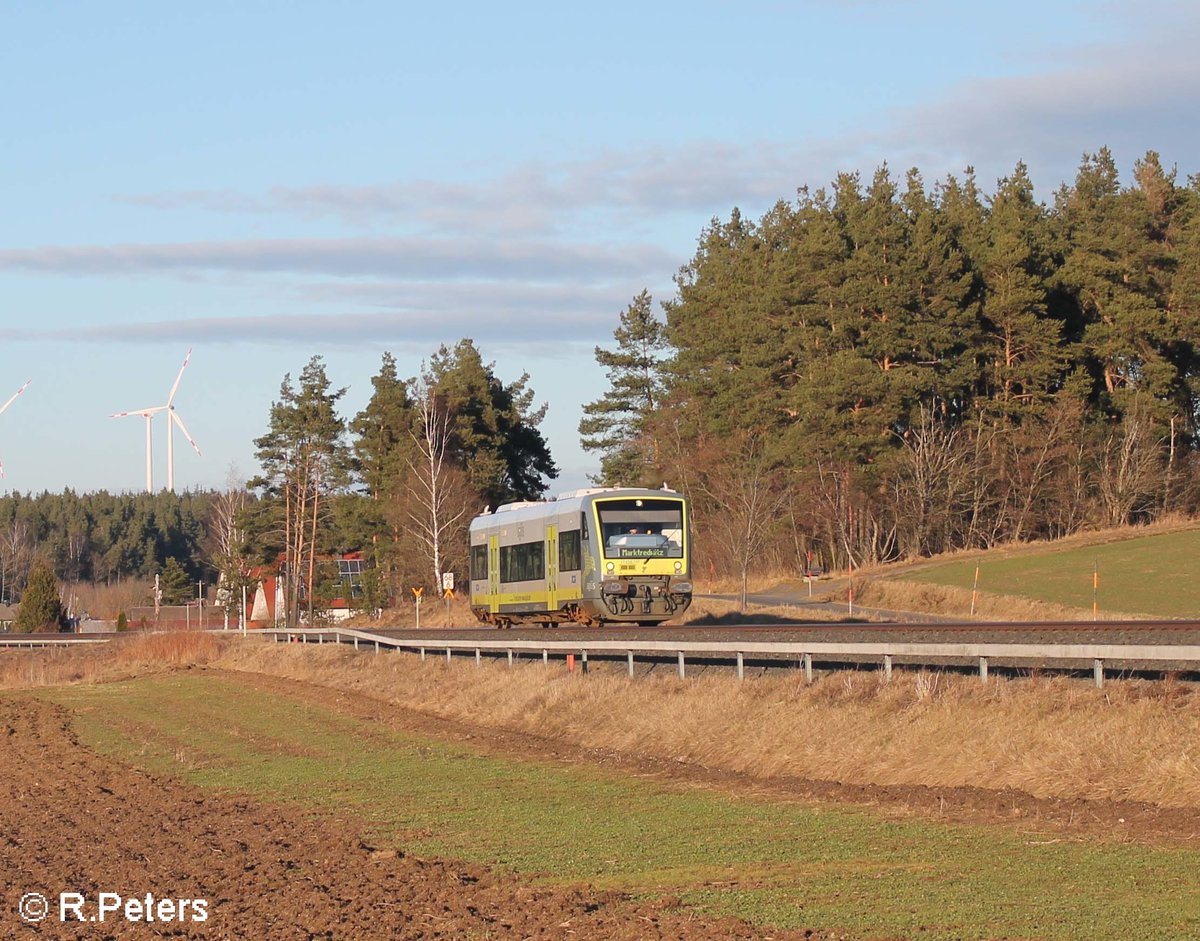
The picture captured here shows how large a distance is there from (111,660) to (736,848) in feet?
149

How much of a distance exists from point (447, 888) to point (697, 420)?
264 ft

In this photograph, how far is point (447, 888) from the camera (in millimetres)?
11133

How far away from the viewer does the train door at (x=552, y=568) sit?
41.1m

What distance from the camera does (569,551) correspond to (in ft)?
131

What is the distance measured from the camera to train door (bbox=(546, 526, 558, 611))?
41094 mm

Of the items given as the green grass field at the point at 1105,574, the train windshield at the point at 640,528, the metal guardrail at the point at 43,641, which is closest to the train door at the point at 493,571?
A: the train windshield at the point at 640,528

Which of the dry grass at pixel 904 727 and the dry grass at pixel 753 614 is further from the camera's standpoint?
the dry grass at pixel 753 614

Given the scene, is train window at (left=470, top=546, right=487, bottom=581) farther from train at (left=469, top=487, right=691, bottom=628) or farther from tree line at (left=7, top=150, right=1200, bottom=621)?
tree line at (left=7, top=150, right=1200, bottom=621)

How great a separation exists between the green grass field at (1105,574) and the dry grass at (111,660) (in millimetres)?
27185

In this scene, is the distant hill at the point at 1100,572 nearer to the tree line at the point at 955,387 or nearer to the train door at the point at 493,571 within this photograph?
the tree line at the point at 955,387

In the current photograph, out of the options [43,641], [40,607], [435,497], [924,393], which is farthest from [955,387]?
[40,607]

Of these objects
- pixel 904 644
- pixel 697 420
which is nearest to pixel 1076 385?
pixel 697 420

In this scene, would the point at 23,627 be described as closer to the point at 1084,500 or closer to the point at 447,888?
the point at 1084,500
